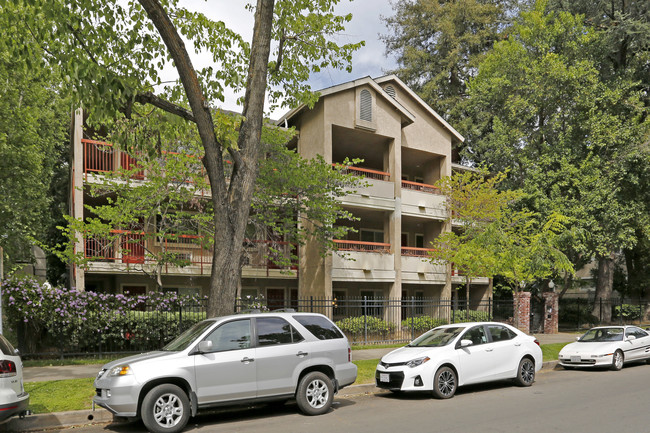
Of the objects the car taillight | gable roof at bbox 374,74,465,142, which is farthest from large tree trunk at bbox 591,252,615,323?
the car taillight

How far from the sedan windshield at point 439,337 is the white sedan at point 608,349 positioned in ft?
17.2

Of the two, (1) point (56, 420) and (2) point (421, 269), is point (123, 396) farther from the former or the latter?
(2) point (421, 269)

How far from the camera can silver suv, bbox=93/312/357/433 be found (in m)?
7.80

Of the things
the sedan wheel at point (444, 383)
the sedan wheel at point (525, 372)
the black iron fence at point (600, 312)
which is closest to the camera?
the sedan wheel at point (444, 383)

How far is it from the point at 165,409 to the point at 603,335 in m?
13.1

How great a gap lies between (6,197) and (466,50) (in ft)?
108

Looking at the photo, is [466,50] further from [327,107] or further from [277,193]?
[277,193]

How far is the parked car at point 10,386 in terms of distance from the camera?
689 centimetres

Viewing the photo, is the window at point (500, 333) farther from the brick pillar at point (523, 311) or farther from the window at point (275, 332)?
the brick pillar at point (523, 311)

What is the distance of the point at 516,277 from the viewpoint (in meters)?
23.3

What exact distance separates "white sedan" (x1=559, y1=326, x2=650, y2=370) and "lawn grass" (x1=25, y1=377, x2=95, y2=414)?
40.6ft

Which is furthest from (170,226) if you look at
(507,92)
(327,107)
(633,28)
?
(633,28)

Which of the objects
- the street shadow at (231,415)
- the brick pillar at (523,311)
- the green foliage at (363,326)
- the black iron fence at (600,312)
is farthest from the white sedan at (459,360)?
the black iron fence at (600,312)

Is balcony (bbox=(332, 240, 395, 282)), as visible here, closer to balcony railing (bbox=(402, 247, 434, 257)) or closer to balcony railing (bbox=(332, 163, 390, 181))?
balcony railing (bbox=(402, 247, 434, 257))
